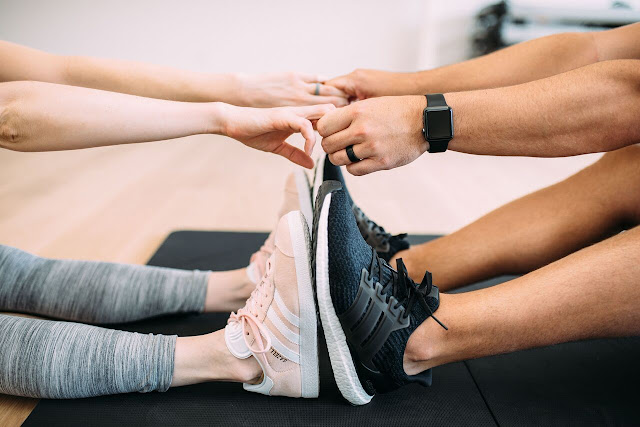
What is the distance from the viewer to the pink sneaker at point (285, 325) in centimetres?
92

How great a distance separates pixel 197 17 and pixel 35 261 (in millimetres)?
2929

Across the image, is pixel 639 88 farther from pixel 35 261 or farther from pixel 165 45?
pixel 165 45

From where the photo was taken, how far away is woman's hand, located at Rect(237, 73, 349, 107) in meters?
1.37

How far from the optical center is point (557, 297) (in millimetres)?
856

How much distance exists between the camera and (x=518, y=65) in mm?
1351

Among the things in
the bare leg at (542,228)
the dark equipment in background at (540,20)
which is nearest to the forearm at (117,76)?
the bare leg at (542,228)

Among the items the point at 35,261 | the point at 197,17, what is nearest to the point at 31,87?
the point at 35,261

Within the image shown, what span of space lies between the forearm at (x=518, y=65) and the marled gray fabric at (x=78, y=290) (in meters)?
0.84

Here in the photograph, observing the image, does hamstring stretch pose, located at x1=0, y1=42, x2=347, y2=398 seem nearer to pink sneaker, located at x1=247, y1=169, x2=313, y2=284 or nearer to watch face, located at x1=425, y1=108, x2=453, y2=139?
pink sneaker, located at x1=247, y1=169, x2=313, y2=284

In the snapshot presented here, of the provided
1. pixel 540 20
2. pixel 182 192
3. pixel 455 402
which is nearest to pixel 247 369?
pixel 455 402

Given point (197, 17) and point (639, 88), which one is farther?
point (197, 17)

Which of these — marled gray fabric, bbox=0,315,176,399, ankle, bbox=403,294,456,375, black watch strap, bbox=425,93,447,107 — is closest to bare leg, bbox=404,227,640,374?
ankle, bbox=403,294,456,375

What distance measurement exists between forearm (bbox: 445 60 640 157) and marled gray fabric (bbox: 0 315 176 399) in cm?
67

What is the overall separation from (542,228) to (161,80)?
92 centimetres
